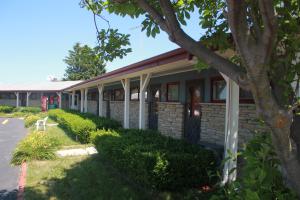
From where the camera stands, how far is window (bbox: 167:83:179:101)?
11023mm

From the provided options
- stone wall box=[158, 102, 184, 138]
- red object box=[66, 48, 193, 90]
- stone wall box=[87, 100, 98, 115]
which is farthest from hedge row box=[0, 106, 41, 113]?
red object box=[66, 48, 193, 90]

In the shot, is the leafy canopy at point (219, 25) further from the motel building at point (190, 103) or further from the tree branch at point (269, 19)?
the motel building at point (190, 103)

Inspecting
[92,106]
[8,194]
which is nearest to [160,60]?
[8,194]

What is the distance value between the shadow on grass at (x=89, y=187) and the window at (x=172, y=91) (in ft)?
14.0

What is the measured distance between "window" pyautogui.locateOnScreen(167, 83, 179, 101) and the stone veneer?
2217 mm

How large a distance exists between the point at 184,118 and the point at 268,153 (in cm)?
716

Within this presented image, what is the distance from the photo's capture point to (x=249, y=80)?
2350 millimetres

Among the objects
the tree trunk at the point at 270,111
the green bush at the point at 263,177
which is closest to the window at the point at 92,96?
the green bush at the point at 263,177

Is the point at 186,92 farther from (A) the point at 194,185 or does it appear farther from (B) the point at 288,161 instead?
(B) the point at 288,161

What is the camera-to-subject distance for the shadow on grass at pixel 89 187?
577 cm

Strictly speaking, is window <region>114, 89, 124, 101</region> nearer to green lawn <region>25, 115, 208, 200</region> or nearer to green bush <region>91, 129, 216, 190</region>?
green lawn <region>25, 115, 208, 200</region>

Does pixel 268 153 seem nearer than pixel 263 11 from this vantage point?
No

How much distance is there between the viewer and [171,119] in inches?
418

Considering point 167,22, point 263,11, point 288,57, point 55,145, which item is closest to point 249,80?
point 263,11
